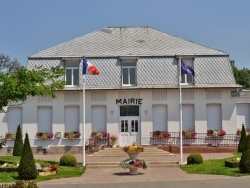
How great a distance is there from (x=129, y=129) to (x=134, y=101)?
2.38m

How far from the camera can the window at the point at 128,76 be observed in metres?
37.3

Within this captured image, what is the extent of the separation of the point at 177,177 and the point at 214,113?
1632 cm

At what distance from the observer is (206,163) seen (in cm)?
2634

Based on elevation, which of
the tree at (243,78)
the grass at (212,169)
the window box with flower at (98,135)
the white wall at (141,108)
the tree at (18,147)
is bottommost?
the grass at (212,169)

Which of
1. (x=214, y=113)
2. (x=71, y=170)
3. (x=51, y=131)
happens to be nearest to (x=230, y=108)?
(x=214, y=113)

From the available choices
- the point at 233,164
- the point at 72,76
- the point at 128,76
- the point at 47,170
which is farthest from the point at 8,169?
the point at 128,76

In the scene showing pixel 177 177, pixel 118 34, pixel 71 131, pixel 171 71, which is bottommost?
pixel 177 177

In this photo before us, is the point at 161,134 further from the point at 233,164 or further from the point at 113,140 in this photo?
the point at 233,164

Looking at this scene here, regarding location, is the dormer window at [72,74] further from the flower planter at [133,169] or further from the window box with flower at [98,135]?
the flower planter at [133,169]

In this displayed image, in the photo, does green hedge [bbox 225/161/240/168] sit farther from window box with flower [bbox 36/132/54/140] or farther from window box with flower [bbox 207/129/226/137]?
window box with flower [bbox 36/132/54/140]

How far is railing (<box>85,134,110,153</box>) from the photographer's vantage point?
3488 cm

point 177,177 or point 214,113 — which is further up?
point 214,113

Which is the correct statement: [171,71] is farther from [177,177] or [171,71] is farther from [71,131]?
[177,177]

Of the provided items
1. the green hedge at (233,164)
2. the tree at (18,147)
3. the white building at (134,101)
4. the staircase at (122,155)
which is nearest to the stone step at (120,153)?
the staircase at (122,155)
